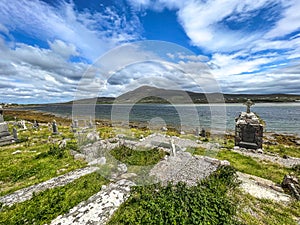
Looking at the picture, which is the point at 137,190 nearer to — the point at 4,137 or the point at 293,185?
the point at 293,185

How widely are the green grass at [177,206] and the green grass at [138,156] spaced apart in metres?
2.58

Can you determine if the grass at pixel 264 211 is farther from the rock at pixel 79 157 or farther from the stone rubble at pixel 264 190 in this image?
the rock at pixel 79 157

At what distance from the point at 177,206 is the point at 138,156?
468 cm

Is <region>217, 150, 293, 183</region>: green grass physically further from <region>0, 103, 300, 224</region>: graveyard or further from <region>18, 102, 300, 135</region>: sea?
<region>18, 102, 300, 135</region>: sea

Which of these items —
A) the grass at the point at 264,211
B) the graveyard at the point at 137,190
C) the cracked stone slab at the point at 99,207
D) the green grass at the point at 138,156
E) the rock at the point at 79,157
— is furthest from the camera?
the rock at the point at 79,157

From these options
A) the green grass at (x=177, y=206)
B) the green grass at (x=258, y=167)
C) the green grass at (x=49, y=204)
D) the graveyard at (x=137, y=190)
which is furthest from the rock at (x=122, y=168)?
the green grass at (x=258, y=167)

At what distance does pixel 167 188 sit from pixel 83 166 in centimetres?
478

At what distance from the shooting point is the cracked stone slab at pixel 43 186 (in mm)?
5281

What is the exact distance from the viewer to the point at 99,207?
182 inches

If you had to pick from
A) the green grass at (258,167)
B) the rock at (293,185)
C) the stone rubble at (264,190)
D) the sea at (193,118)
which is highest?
the rock at (293,185)

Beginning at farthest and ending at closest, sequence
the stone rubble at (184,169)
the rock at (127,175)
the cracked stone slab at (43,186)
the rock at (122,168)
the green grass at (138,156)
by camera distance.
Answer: the green grass at (138,156) < the rock at (122,168) < the rock at (127,175) < the stone rubble at (184,169) < the cracked stone slab at (43,186)

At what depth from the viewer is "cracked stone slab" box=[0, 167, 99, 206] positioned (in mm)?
5281

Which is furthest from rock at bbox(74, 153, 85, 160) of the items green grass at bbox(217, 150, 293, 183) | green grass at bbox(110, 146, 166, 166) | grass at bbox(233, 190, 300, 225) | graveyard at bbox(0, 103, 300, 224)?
green grass at bbox(217, 150, 293, 183)

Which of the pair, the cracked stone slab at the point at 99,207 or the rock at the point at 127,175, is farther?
the rock at the point at 127,175
